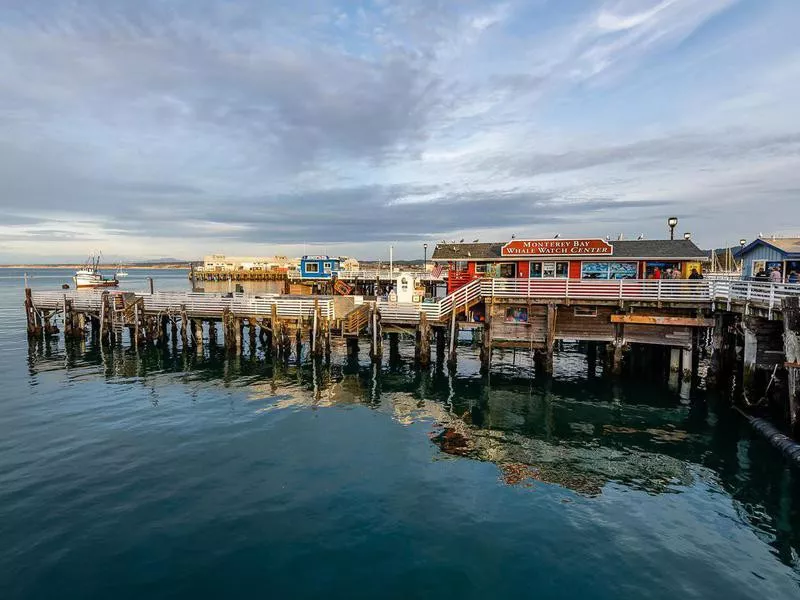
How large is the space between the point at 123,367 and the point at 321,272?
2859cm

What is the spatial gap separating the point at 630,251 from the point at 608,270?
5.92 feet

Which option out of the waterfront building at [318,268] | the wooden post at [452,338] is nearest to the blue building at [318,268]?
the waterfront building at [318,268]

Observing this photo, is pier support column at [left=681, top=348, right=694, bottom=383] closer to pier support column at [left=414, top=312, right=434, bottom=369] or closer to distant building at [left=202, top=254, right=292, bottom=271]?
pier support column at [left=414, top=312, right=434, bottom=369]

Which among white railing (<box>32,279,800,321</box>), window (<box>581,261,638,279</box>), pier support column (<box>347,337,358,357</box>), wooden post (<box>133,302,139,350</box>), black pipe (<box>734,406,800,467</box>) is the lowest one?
black pipe (<box>734,406,800,467</box>)

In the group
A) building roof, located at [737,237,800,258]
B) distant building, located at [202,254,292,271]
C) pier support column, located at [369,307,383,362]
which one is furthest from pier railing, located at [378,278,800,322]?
distant building, located at [202,254,292,271]

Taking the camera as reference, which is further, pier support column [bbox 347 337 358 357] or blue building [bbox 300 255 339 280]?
blue building [bbox 300 255 339 280]

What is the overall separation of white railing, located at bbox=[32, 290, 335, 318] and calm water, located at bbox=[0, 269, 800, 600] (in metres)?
9.01

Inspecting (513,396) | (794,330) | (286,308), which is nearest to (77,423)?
(286,308)

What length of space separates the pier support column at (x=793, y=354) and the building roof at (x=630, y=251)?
12066mm

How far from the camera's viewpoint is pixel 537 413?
23.0 m

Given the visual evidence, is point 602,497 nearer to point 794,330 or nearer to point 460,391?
point 794,330

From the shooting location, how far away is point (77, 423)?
2069 centimetres

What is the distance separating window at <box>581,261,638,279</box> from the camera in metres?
30.9

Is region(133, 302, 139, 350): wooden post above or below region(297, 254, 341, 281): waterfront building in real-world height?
below
